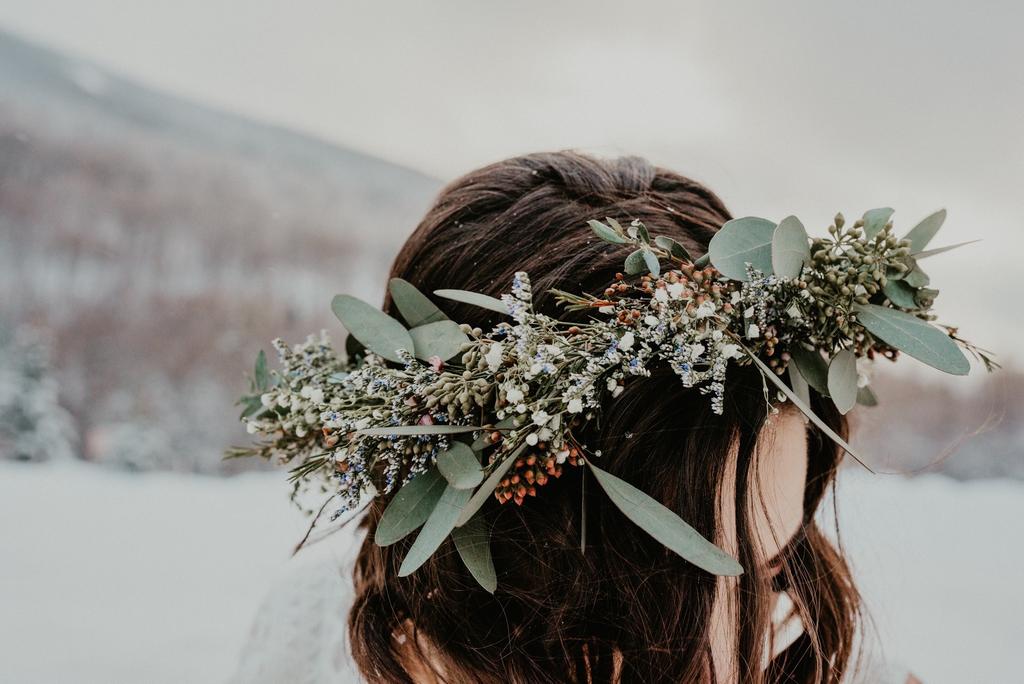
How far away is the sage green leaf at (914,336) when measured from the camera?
0.52 meters

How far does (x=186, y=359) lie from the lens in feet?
4.81

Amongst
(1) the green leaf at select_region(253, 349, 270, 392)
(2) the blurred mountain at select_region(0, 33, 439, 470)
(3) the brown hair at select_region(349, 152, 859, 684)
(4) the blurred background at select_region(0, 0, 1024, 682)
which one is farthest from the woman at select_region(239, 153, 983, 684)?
(2) the blurred mountain at select_region(0, 33, 439, 470)

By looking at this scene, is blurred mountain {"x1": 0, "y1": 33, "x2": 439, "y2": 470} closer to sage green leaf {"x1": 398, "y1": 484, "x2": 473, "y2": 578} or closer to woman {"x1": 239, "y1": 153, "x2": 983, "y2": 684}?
woman {"x1": 239, "y1": 153, "x2": 983, "y2": 684}

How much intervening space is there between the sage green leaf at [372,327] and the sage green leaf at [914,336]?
1.42 ft

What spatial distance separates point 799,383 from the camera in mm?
581

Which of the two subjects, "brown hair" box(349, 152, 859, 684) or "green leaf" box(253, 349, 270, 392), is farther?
"green leaf" box(253, 349, 270, 392)

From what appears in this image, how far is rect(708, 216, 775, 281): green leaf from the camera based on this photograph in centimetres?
56

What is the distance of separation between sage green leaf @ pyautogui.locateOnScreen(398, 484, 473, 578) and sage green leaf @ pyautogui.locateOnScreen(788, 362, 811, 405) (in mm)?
320

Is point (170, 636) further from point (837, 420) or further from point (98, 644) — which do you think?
point (837, 420)

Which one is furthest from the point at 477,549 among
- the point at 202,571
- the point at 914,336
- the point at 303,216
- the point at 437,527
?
the point at 303,216

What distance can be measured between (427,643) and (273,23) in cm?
128

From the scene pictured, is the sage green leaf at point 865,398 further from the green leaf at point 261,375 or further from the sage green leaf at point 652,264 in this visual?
the green leaf at point 261,375

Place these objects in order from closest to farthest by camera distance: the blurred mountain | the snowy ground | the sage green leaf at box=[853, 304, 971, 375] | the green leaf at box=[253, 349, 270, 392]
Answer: the sage green leaf at box=[853, 304, 971, 375] → the green leaf at box=[253, 349, 270, 392] → the snowy ground → the blurred mountain

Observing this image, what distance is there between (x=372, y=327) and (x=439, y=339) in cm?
7
